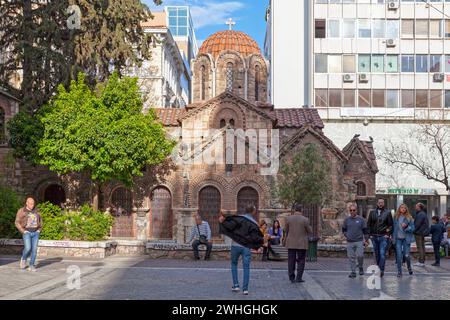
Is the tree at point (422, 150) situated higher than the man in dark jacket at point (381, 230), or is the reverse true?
the tree at point (422, 150)

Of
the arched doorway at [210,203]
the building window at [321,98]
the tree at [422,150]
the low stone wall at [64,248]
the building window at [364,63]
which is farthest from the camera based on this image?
the building window at [364,63]

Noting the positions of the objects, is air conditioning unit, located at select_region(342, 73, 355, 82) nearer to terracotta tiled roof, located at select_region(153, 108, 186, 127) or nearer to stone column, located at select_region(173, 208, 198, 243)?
terracotta tiled roof, located at select_region(153, 108, 186, 127)

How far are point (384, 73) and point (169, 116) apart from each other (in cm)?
1825

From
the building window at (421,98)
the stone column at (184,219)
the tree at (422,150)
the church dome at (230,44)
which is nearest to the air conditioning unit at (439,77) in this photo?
the building window at (421,98)

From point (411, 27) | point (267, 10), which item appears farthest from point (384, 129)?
point (267, 10)

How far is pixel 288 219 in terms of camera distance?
13773 millimetres

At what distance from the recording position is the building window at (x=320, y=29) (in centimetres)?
4672

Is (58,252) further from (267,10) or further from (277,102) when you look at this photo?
(267,10)

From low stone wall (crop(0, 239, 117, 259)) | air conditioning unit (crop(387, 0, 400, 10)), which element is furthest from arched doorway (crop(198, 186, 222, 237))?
air conditioning unit (crop(387, 0, 400, 10))

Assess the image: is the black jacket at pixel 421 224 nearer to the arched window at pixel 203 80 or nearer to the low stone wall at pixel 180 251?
the low stone wall at pixel 180 251

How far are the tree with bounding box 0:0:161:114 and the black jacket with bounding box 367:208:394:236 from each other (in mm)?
17635

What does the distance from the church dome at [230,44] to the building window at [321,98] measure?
6033mm

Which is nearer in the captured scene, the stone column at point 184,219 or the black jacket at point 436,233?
the black jacket at point 436,233

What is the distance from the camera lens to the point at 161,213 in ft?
102
